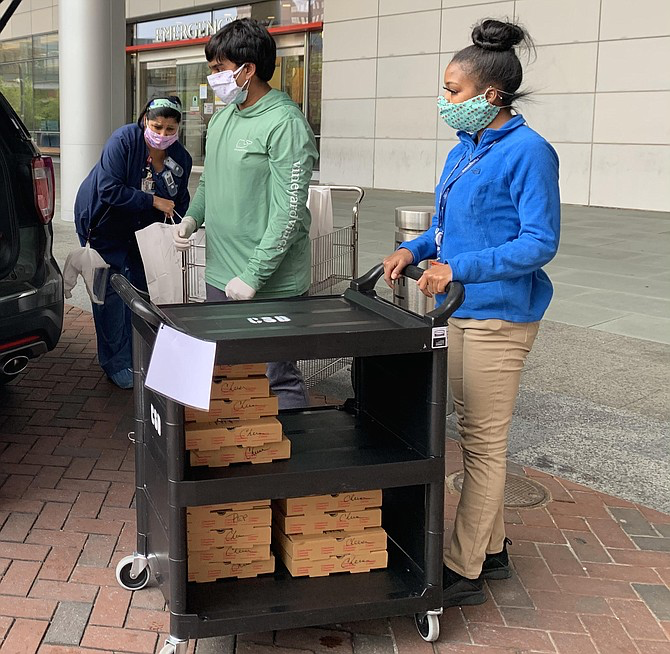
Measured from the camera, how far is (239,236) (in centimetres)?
385

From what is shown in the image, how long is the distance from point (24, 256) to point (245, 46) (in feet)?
4.61

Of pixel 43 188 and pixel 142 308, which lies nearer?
pixel 142 308

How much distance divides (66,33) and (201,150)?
1103 centimetres

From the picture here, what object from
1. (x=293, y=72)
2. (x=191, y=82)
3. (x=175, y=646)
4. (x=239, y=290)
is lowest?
(x=175, y=646)

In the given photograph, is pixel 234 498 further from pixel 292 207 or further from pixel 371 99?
pixel 371 99

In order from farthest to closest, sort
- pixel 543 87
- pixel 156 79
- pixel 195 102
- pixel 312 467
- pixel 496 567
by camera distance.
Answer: pixel 156 79
pixel 195 102
pixel 543 87
pixel 496 567
pixel 312 467

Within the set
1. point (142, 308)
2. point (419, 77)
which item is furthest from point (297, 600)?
point (419, 77)

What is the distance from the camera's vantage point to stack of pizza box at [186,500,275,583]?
9.11 ft

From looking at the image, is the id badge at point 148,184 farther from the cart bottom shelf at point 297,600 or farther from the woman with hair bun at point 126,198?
the cart bottom shelf at point 297,600

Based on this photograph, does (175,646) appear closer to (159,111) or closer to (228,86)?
(228,86)

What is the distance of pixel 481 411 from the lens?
2.97 metres

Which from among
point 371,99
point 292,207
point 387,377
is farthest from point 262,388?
point 371,99

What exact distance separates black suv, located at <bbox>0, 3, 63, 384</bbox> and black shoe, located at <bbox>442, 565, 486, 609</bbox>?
2088 millimetres

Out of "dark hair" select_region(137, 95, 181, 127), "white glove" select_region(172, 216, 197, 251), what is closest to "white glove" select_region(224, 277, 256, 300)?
"white glove" select_region(172, 216, 197, 251)
